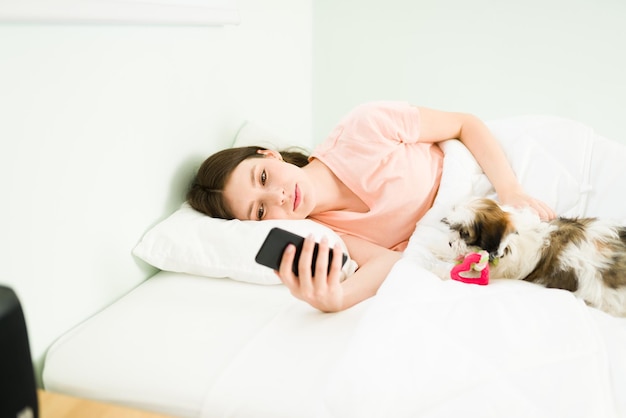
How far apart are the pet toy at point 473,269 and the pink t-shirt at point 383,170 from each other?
345mm

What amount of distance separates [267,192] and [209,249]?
0.80 feet

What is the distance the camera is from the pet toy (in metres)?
1.08

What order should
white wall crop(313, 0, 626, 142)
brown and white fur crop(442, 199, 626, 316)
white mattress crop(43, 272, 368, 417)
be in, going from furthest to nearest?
white wall crop(313, 0, 626, 142) → brown and white fur crop(442, 199, 626, 316) → white mattress crop(43, 272, 368, 417)

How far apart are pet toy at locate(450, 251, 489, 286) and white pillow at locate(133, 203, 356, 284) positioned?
0.27 m

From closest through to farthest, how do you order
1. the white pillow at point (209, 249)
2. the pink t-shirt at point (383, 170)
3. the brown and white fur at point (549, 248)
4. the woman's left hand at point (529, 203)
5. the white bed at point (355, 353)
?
the white bed at point (355, 353), the brown and white fur at point (549, 248), the white pillow at point (209, 249), the woman's left hand at point (529, 203), the pink t-shirt at point (383, 170)

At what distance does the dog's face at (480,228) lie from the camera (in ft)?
3.73

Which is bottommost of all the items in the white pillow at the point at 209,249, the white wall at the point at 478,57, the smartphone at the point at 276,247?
the white pillow at the point at 209,249

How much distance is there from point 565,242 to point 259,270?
0.75m

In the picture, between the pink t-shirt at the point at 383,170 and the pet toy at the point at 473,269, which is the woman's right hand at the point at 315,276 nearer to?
the pet toy at the point at 473,269

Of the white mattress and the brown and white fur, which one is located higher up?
the brown and white fur

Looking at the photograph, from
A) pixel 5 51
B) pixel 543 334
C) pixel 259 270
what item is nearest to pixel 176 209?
pixel 259 270

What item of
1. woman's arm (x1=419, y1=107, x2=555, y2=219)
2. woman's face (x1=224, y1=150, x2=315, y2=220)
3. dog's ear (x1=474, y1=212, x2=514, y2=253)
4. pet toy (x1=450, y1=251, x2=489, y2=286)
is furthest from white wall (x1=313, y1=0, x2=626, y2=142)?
pet toy (x1=450, y1=251, x2=489, y2=286)

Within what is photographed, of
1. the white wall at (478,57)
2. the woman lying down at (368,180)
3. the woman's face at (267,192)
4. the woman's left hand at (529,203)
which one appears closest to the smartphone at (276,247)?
the woman lying down at (368,180)

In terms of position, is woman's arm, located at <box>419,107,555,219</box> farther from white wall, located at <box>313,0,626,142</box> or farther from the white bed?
white wall, located at <box>313,0,626,142</box>
